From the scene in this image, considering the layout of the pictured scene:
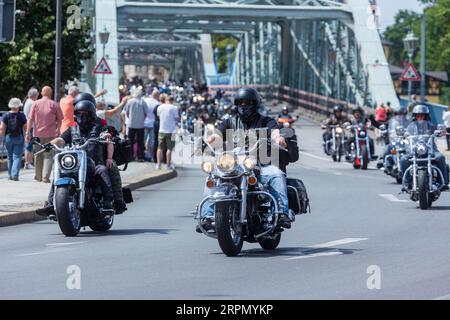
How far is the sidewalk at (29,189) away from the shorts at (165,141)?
1.72 feet

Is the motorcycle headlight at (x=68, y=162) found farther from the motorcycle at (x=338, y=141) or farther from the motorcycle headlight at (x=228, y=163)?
the motorcycle at (x=338, y=141)

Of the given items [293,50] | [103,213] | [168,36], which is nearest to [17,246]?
[103,213]

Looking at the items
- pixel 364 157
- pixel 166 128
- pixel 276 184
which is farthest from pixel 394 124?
pixel 276 184

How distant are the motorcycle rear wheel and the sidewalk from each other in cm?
487

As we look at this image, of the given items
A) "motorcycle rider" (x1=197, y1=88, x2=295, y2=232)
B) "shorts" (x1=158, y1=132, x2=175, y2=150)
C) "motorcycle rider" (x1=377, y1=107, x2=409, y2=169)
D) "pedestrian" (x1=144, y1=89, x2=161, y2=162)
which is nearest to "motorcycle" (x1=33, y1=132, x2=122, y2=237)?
"motorcycle rider" (x1=197, y1=88, x2=295, y2=232)

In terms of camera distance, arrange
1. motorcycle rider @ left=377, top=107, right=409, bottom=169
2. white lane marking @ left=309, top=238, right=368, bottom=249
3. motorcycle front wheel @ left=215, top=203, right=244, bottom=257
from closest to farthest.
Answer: motorcycle front wheel @ left=215, top=203, right=244, bottom=257
white lane marking @ left=309, top=238, right=368, bottom=249
motorcycle rider @ left=377, top=107, right=409, bottom=169

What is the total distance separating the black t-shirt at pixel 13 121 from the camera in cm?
2434

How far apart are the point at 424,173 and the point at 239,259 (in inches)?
311

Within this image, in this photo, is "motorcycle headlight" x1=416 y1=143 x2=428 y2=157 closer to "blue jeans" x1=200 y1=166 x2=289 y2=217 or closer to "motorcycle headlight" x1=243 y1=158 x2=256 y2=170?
"blue jeans" x1=200 y1=166 x2=289 y2=217

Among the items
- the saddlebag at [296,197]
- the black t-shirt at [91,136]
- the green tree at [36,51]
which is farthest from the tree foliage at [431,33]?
the saddlebag at [296,197]

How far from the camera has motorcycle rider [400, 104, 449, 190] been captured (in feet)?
69.2

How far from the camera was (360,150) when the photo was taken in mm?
35375

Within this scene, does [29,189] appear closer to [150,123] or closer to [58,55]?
[58,55]
